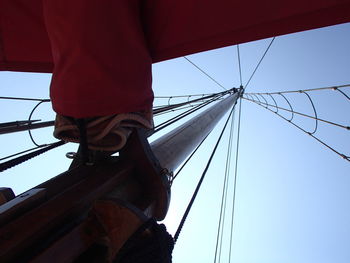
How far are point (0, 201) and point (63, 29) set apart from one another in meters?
0.81

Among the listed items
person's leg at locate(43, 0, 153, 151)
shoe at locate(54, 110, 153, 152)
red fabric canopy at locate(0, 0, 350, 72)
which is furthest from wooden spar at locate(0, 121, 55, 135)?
person's leg at locate(43, 0, 153, 151)

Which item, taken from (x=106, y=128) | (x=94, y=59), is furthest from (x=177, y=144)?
(x=94, y=59)

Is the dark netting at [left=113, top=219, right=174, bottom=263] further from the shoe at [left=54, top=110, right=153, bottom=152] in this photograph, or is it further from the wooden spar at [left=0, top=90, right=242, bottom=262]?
the shoe at [left=54, top=110, right=153, bottom=152]

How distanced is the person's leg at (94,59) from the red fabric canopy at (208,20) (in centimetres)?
29

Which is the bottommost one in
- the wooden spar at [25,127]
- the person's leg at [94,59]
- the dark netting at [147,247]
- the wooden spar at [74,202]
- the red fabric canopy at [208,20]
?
the dark netting at [147,247]

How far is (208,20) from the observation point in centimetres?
162

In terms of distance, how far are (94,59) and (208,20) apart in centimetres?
74

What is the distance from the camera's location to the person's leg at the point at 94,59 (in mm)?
1258

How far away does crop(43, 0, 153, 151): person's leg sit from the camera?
1258 millimetres

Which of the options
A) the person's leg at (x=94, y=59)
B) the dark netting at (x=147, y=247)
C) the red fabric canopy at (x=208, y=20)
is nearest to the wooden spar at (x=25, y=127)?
the red fabric canopy at (x=208, y=20)

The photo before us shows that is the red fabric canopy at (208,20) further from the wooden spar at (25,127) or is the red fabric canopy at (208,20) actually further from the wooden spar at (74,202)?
the wooden spar at (25,127)

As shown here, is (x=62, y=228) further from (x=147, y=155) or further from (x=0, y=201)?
(x=147, y=155)

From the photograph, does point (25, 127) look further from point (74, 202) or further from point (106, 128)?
point (74, 202)

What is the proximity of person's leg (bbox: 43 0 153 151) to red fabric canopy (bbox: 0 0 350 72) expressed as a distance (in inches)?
11.3
